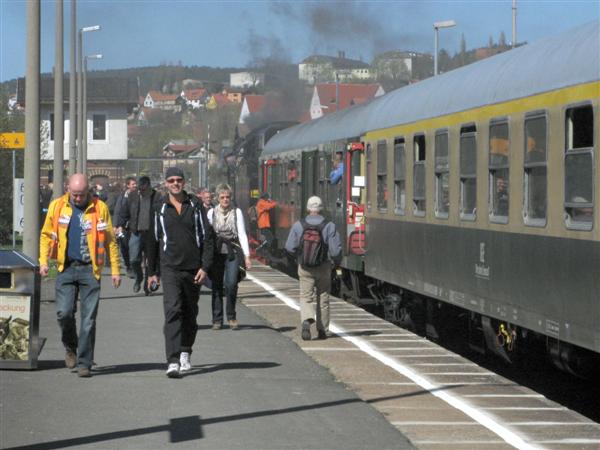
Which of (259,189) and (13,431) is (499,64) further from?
(259,189)

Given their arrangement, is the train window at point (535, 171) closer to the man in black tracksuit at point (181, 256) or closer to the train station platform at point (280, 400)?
the train station platform at point (280, 400)

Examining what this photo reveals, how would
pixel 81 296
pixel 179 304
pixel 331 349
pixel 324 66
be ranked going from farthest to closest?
pixel 324 66
pixel 331 349
pixel 179 304
pixel 81 296

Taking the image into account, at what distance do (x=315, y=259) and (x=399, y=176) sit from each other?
2.72 metres

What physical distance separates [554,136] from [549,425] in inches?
97.1

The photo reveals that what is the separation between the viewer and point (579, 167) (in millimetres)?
11242

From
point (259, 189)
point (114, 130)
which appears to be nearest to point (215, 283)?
point (259, 189)

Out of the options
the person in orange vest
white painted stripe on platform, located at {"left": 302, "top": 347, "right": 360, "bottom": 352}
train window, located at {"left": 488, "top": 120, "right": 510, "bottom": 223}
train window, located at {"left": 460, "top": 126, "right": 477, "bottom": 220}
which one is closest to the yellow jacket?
white painted stripe on platform, located at {"left": 302, "top": 347, "right": 360, "bottom": 352}

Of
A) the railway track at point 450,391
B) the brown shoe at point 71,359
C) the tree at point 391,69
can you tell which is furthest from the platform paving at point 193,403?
the tree at point 391,69

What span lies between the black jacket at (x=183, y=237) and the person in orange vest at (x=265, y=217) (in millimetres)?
20664

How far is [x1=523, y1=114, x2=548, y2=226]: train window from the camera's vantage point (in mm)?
12258

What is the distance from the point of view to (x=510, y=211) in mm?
13375

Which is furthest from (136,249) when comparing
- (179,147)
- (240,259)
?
(179,147)

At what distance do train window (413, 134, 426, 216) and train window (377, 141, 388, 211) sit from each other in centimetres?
191

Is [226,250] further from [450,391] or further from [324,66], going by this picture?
[324,66]
